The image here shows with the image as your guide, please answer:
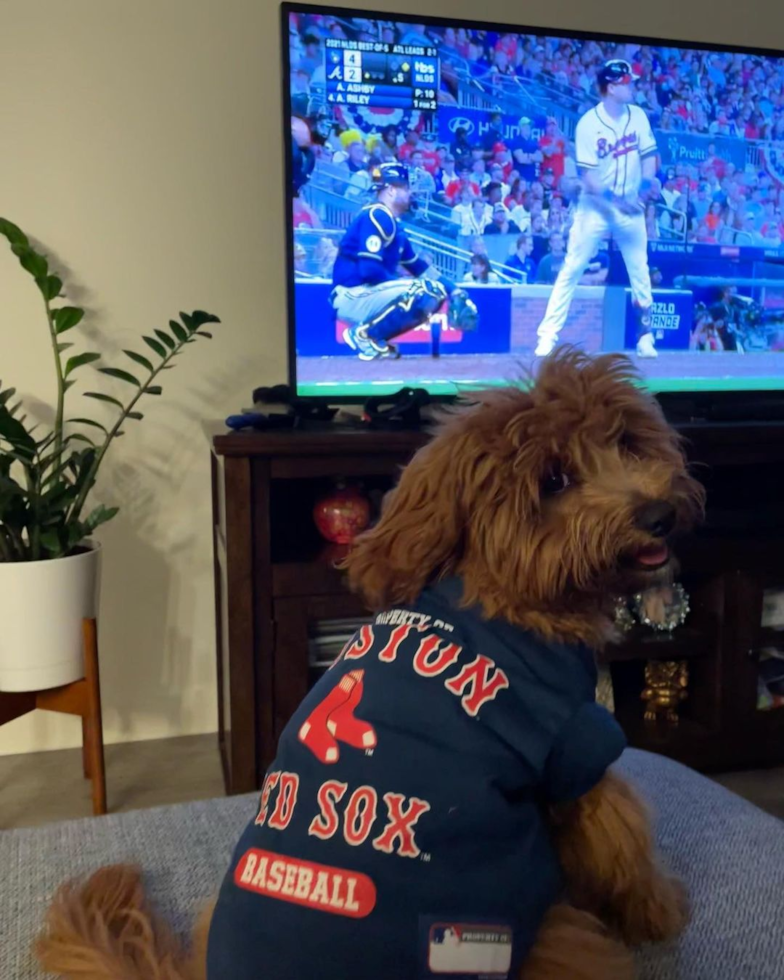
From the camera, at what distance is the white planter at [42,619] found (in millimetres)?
1676

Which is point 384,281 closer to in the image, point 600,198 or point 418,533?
point 600,198

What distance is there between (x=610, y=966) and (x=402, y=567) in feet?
1.42

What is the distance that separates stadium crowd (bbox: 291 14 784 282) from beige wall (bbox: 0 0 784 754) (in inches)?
10.4

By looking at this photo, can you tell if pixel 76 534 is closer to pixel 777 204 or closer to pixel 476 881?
pixel 476 881

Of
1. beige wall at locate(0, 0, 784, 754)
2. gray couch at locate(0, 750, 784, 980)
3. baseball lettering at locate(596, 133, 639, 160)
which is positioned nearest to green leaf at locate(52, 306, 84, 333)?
beige wall at locate(0, 0, 784, 754)

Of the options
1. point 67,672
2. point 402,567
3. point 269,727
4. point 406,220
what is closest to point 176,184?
point 406,220

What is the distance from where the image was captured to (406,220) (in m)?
1.97

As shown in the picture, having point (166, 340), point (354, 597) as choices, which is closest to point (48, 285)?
point (166, 340)

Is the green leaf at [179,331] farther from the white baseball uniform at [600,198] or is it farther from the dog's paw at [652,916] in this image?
the dog's paw at [652,916]

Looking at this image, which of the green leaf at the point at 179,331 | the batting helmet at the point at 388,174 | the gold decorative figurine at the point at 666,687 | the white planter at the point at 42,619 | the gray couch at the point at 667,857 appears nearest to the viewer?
the gray couch at the point at 667,857

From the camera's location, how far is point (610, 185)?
2043 millimetres

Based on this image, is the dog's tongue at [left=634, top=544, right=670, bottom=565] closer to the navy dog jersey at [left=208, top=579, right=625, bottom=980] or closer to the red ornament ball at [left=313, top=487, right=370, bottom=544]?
the navy dog jersey at [left=208, top=579, right=625, bottom=980]

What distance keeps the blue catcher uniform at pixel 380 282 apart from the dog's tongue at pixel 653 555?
1177mm

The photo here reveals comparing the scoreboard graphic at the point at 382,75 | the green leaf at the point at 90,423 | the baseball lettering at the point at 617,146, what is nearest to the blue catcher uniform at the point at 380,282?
the scoreboard graphic at the point at 382,75
